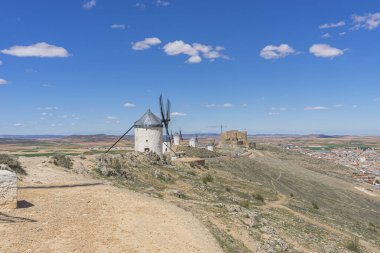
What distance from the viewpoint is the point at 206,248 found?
39.4 ft

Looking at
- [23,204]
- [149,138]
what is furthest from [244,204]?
[149,138]

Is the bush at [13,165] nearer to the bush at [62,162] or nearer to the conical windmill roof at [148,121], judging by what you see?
the bush at [62,162]

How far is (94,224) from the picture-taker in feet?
43.3

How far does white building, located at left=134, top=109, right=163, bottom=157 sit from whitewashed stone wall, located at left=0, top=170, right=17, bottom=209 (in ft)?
74.5

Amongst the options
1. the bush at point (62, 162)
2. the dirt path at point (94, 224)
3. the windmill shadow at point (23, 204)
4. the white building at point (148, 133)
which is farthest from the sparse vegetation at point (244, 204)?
the white building at point (148, 133)

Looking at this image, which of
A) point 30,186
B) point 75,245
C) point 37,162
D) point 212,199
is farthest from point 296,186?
point 75,245

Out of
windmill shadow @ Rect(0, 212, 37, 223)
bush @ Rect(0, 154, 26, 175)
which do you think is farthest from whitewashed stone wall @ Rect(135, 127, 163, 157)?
windmill shadow @ Rect(0, 212, 37, 223)

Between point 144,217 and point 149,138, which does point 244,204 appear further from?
point 149,138

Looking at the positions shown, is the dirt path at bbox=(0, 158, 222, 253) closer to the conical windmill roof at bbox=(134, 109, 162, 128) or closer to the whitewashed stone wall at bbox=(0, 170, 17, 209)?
the whitewashed stone wall at bbox=(0, 170, 17, 209)

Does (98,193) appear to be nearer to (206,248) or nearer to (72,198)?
(72,198)

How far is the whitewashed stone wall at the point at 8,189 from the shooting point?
13398 millimetres

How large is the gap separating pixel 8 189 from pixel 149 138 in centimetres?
2315

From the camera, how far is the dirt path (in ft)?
37.3

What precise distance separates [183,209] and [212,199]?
22.0 ft
